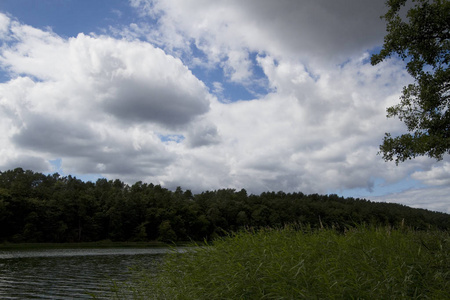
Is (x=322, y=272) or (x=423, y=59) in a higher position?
(x=423, y=59)

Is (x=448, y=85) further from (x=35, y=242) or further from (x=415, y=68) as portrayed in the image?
(x=35, y=242)

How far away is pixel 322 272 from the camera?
8.59 meters

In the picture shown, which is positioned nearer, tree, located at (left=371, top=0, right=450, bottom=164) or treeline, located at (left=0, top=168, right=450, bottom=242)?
tree, located at (left=371, top=0, right=450, bottom=164)

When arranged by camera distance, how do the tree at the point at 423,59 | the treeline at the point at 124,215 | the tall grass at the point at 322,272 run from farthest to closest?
the treeline at the point at 124,215 < the tree at the point at 423,59 < the tall grass at the point at 322,272

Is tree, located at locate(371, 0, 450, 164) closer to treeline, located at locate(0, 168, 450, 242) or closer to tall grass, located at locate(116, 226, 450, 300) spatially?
tall grass, located at locate(116, 226, 450, 300)

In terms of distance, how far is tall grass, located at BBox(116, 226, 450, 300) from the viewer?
25.3ft

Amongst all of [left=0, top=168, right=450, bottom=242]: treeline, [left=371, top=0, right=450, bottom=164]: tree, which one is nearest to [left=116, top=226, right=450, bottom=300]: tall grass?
[left=371, top=0, right=450, bottom=164]: tree

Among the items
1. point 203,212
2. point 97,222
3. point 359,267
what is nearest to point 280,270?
point 359,267

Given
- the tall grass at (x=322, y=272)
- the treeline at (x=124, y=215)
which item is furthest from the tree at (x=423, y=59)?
the treeline at (x=124, y=215)

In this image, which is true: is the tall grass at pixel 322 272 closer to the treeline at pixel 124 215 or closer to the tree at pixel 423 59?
the tree at pixel 423 59

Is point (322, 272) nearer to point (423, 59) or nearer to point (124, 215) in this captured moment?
point (423, 59)

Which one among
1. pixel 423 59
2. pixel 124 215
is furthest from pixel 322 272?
pixel 124 215

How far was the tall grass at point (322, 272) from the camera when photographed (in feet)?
25.3

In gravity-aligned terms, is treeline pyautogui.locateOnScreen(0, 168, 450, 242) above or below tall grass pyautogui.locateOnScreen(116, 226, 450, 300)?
above
